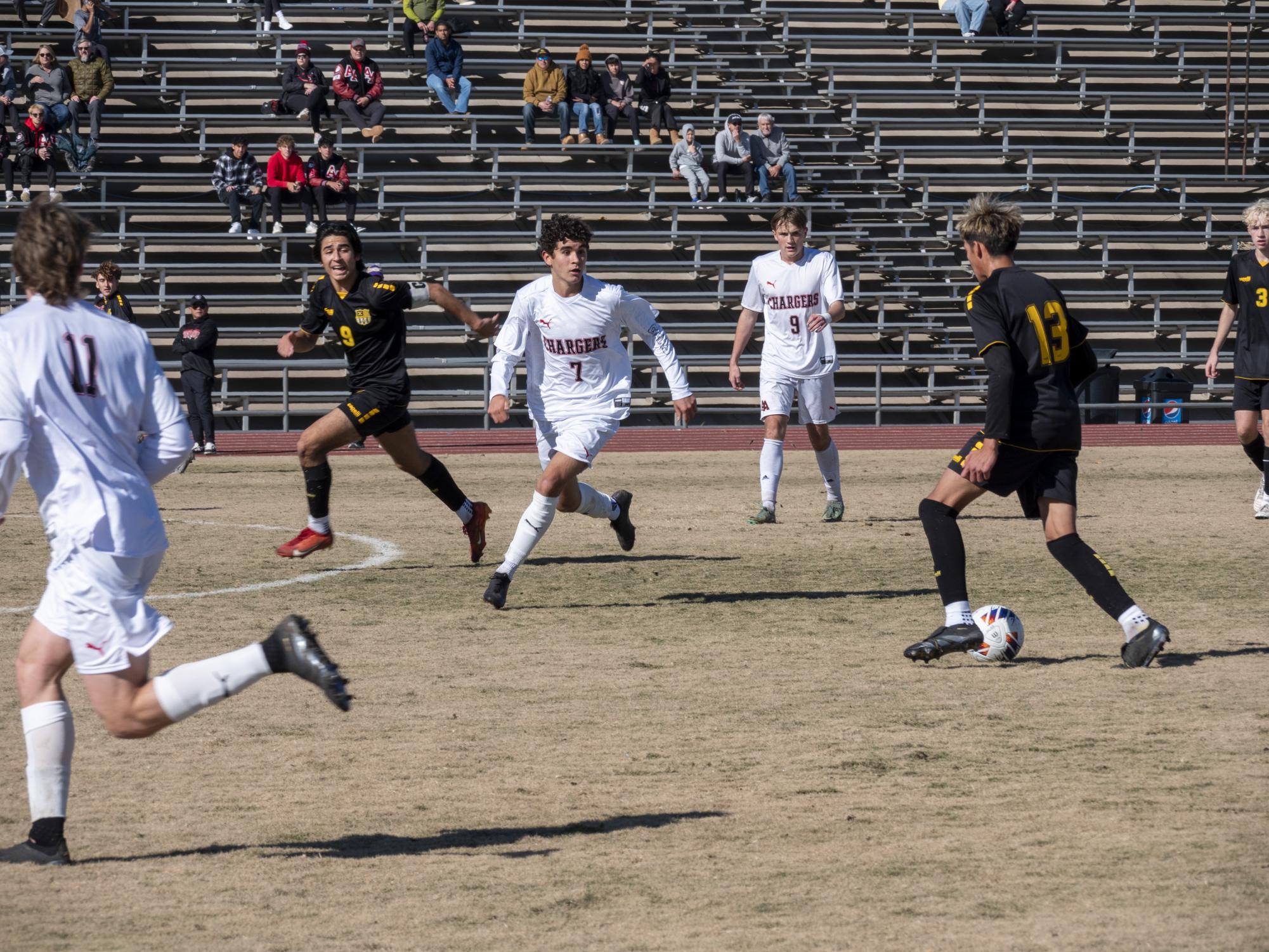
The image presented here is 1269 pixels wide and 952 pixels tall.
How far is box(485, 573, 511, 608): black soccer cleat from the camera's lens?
9125 mm

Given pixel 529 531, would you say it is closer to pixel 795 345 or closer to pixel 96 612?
pixel 96 612

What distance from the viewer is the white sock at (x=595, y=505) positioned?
34.7 feet

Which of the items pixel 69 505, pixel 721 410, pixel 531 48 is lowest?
pixel 721 410

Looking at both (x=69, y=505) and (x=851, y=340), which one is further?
(x=851, y=340)

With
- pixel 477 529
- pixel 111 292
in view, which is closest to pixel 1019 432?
pixel 477 529

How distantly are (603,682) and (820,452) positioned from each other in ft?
21.7

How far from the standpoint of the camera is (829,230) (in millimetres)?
28438

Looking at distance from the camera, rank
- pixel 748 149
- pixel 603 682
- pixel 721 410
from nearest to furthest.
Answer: pixel 603 682 < pixel 721 410 < pixel 748 149

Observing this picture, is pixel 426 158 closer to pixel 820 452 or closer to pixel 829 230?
pixel 829 230

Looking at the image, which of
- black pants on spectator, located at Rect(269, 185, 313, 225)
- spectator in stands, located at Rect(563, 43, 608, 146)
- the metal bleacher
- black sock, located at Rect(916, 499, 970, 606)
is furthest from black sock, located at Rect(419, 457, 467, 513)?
spectator in stands, located at Rect(563, 43, 608, 146)

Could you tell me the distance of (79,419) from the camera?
15.0ft

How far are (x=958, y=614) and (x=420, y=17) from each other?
23.9 metres

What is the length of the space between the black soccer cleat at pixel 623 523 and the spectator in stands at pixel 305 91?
694 inches

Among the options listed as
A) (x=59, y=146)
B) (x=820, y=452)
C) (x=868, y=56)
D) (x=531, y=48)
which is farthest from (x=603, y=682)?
(x=868, y=56)
